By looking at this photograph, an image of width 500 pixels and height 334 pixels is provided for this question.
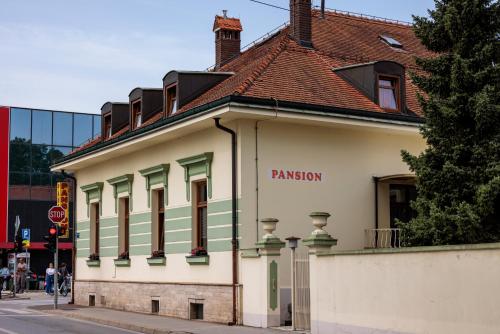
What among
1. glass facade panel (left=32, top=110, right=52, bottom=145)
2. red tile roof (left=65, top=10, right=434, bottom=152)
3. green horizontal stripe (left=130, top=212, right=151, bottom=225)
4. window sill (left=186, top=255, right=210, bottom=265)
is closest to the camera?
red tile roof (left=65, top=10, right=434, bottom=152)

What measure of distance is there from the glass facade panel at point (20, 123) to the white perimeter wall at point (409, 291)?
146 feet

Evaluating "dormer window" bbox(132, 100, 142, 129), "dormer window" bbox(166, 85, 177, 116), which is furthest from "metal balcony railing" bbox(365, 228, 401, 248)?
"dormer window" bbox(132, 100, 142, 129)

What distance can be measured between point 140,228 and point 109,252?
Result: 3125 millimetres

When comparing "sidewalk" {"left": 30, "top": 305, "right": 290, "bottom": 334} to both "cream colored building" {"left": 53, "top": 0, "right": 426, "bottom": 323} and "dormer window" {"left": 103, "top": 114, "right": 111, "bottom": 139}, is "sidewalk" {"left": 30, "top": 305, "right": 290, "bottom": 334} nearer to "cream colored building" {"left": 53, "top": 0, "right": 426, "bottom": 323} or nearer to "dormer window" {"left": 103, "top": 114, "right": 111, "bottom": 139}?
"cream colored building" {"left": 53, "top": 0, "right": 426, "bottom": 323}

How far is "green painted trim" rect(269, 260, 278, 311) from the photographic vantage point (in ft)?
62.5

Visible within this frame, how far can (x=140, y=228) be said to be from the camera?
25.9 m

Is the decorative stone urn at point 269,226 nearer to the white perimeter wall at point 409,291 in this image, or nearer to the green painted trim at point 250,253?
the green painted trim at point 250,253

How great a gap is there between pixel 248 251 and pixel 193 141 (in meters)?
4.22

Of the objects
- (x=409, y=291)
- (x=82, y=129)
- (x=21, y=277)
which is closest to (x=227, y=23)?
(x=409, y=291)

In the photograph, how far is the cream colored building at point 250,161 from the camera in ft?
67.3

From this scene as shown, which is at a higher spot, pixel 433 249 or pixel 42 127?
pixel 42 127

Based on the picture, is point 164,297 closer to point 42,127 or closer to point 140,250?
point 140,250

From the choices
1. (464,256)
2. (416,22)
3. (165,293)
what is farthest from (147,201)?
(464,256)

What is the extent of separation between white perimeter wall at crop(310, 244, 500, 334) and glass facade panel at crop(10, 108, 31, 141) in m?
44.6
